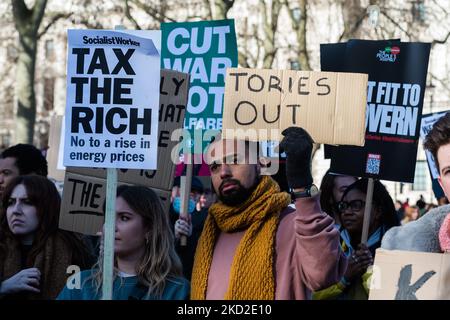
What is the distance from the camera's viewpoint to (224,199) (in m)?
4.86

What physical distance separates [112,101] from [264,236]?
1.04 meters

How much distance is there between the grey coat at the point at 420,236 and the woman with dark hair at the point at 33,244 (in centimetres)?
220

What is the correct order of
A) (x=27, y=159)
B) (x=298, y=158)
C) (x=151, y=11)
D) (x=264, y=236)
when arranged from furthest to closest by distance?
1. (x=151, y=11)
2. (x=27, y=159)
3. (x=264, y=236)
4. (x=298, y=158)

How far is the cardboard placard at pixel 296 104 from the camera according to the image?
5.18 m

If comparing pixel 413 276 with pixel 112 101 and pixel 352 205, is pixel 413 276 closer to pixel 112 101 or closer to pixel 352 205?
pixel 112 101

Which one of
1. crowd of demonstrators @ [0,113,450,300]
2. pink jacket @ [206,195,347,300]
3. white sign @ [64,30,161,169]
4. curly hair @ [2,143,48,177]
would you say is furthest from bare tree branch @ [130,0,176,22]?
pink jacket @ [206,195,347,300]

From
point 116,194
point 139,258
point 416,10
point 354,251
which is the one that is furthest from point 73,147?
point 416,10

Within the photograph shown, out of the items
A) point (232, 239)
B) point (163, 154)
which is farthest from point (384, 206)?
point (232, 239)

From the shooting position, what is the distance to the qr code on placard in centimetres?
634

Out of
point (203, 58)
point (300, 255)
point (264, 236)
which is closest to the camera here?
point (300, 255)

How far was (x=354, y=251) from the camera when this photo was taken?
5.93 metres

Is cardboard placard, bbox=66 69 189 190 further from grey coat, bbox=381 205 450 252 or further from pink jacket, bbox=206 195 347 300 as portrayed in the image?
grey coat, bbox=381 205 450 252

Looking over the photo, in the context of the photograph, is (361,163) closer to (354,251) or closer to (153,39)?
(354,251)
